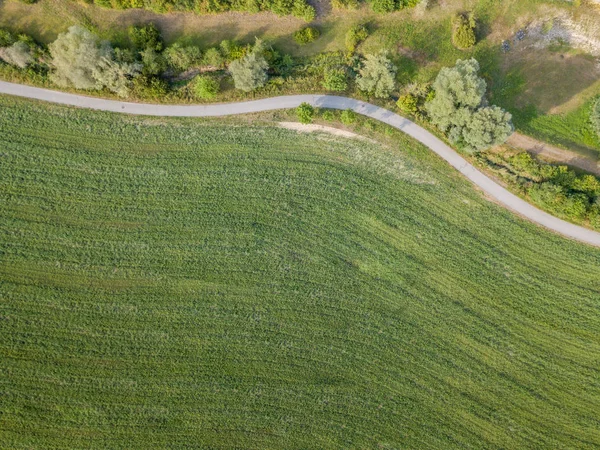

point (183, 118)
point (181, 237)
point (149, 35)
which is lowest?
point (181, 237)

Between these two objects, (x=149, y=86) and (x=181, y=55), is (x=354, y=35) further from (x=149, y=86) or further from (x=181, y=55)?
(x=149, y=86)

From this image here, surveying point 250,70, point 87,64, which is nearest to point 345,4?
point 250,70

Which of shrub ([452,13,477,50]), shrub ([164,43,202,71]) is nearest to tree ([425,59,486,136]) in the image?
shrub ([452,13,477,50])

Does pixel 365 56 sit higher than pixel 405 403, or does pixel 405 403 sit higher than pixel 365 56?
pixel 365 56

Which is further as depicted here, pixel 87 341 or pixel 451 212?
pixel 451 212

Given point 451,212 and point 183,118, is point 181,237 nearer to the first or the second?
point 183,118

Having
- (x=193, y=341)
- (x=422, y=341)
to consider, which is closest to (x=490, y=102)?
(x=422, y=341)

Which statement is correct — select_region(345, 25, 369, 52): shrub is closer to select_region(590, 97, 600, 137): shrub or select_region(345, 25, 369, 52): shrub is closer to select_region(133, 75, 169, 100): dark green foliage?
select_region(133, 75, 169, 100): dark green foliage
